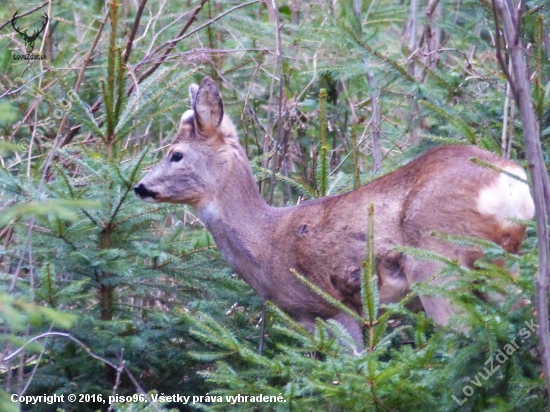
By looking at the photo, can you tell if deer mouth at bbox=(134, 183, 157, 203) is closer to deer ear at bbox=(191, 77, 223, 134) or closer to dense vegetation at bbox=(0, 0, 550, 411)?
dense vegetation at bbox=(0, 0, 550, 411)

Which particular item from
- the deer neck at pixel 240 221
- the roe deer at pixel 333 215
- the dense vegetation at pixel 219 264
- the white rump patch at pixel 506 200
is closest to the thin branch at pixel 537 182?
the dense vegetation at pixel 219 264

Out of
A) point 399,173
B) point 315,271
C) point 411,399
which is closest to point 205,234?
point 315,271

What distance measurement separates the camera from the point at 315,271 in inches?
226

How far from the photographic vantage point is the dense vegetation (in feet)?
11.8

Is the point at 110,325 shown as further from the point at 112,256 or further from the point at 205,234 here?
the point at 205,234

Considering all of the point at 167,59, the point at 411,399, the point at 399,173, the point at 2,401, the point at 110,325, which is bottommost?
the point at 110,325

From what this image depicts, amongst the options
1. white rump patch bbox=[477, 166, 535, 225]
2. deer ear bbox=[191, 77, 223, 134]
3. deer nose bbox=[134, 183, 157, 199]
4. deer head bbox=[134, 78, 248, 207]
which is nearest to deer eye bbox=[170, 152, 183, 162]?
deer head bbox=[134, 78, 248, 207]

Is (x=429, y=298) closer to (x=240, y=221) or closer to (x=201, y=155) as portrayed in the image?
(x=240, y=221)

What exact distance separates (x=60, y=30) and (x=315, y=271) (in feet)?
16.1

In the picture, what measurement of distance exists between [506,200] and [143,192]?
95.3 inches

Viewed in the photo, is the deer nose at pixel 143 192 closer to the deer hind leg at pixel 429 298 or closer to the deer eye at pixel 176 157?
the deer eye at pixel 176 157

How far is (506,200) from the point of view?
196 inches

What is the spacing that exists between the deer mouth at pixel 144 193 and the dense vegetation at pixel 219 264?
9 cm

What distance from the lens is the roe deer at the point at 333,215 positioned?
16.6ft
